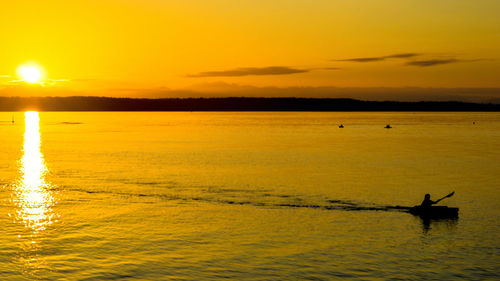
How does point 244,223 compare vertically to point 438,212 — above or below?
below

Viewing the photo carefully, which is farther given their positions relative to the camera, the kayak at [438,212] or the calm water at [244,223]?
the kayak at [438,212]

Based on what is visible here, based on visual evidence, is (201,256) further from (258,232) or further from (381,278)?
(381,278)

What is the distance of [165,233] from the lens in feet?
133

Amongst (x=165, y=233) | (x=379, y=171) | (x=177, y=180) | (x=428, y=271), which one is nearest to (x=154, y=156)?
(x=177, y=180)

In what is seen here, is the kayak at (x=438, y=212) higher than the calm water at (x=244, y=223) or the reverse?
higher

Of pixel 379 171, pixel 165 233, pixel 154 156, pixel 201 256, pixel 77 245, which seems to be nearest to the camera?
pixel 201 256

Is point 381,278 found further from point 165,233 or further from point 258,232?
point 165,233

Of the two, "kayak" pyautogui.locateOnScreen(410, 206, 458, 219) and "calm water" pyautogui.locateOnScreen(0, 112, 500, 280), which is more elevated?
"kayak" pyautogui.locateOnScreen(410, 206, 458, 219)

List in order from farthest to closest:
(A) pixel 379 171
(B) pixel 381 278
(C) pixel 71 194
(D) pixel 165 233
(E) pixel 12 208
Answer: (A) pixel 379 171 → (C) pixel 71 194 → (E) pixel 12 208 → (D) pixel 165 233 → (B) pixel 381 278

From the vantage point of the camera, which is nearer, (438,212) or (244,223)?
(244,223)

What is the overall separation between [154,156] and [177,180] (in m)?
33.7

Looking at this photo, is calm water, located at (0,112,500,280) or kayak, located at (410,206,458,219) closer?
calm water, located at (0,112,500,280)

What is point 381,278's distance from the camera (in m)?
30.2

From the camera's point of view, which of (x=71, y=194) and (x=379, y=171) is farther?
(x=379, y=171)
